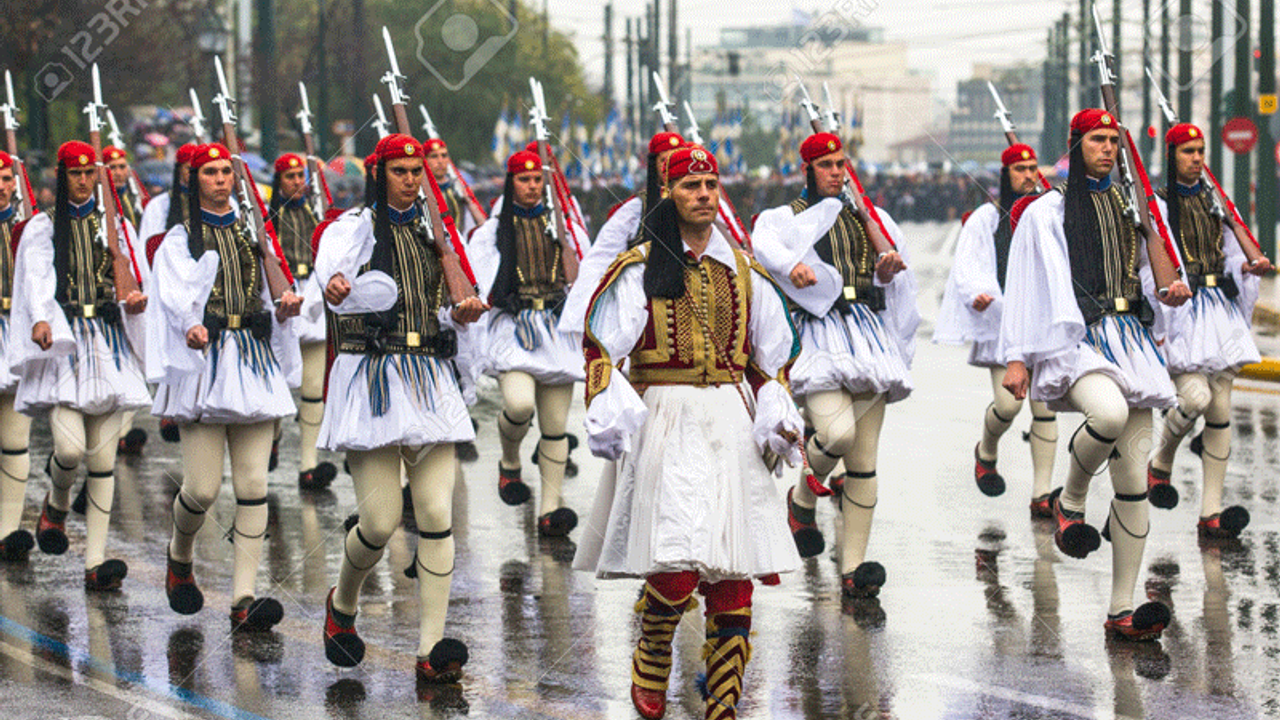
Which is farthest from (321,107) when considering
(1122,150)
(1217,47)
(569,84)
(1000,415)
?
(569,84)

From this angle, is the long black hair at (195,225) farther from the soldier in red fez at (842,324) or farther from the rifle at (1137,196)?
the rifle at (1137,196)

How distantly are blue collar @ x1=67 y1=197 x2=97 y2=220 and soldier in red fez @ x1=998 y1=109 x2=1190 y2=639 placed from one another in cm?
438

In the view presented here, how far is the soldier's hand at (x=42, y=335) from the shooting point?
903 centimetres

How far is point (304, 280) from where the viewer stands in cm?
1320

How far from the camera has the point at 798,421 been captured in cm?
670

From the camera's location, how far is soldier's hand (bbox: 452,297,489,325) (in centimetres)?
743

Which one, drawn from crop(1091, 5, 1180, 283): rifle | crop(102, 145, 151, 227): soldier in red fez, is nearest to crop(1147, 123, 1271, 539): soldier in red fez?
crop(1091, 5, 1180, 283): rifle

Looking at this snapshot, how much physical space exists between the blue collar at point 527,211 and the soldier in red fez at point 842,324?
6.52 ft

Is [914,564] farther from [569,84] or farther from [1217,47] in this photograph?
[569,84]

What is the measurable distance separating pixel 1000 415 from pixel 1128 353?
3.22m

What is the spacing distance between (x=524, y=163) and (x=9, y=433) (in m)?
3.03

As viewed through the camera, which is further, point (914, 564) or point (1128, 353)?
point (914, 564)

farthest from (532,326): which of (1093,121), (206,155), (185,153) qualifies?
(1093,121)

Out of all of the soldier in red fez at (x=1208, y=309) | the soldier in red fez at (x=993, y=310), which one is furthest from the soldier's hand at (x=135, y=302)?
the soldier in red fez at (x=1208, y=309)
